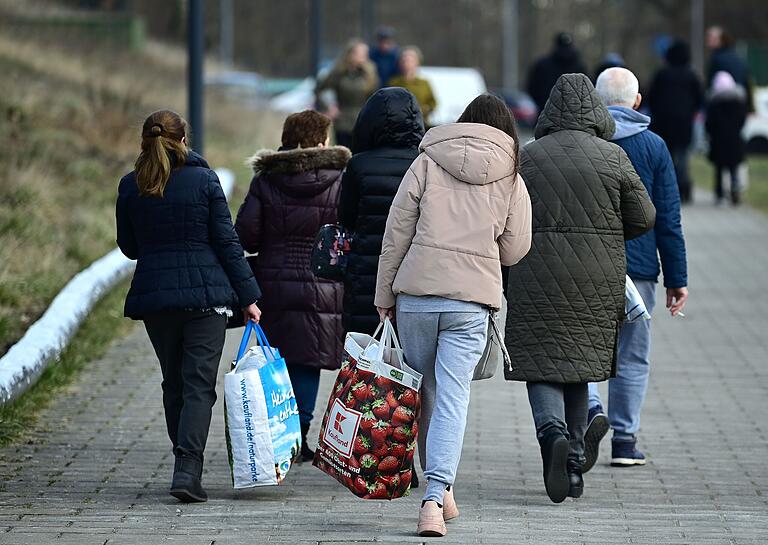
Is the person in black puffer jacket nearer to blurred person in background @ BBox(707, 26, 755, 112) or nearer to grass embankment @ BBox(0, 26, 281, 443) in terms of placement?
grass embankment @ BBox(0, 26, 281, 443)

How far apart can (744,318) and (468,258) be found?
22.2 ft

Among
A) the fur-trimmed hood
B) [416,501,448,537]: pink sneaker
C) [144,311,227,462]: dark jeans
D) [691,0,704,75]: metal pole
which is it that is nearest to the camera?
[416,501,448,537]: pink sneaker

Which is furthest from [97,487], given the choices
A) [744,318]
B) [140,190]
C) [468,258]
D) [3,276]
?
[744,318]

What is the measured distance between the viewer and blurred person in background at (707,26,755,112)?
20.2 meters

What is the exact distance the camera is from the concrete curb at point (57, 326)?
313 inches

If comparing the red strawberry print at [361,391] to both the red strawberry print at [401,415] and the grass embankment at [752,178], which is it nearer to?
the red strawberry print at [401,415]

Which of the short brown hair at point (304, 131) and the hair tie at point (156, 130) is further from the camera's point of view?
the short brown hair at point (304, 131)

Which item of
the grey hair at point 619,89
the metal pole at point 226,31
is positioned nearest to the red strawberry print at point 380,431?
the grey hair at point 619,89

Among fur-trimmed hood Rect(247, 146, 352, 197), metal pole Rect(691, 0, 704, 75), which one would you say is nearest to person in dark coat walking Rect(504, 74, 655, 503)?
fur-trimmed hood Rect(247, 146, 352, 197)

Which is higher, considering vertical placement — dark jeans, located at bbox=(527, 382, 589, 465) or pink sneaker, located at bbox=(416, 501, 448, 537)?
dark jeans, located at bbox=(527, 382, 589, 465)

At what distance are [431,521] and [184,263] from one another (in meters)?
1.45

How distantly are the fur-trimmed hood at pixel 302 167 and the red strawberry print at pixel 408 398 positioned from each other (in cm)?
139

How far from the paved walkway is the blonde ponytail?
1255 mm

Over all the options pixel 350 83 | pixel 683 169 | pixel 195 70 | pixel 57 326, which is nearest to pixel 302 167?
pixel 57 326
